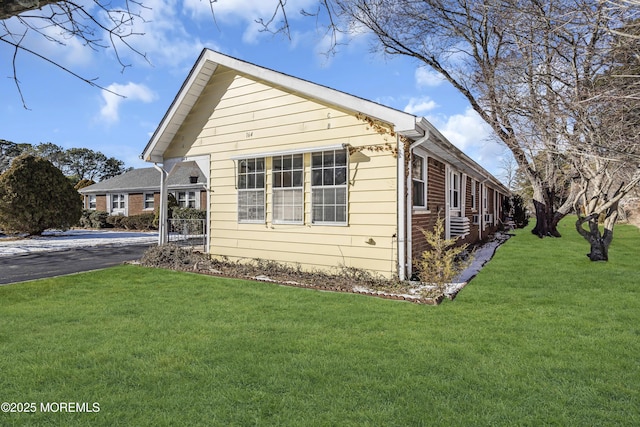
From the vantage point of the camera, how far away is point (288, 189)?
833cm

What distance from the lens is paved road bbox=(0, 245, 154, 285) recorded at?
8633mm

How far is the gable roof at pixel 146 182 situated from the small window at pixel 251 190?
13602mm

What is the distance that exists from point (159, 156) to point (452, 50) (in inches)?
605

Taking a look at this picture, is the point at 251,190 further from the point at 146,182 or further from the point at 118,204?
the point at 118,204

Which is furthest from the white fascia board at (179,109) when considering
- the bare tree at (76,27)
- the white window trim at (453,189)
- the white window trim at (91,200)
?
the white window trim at (91,200)

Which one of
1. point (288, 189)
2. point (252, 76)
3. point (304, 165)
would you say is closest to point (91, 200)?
point (252, 76)

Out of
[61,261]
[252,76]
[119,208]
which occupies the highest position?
[252,76]

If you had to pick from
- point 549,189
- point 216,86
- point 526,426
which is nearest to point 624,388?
point 526,426

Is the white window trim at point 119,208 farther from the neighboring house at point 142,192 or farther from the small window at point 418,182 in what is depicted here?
the small window at point 418,182

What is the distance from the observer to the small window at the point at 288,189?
8.13 metres

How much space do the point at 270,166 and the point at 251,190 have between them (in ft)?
2.79

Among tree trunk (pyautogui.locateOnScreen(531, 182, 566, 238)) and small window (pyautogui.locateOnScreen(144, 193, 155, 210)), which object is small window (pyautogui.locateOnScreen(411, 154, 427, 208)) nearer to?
tree trunk (pyautogui.locateOnScreen(531, 182, 566, 238))

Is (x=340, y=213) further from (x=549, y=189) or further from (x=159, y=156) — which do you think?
(x=549, y=189)

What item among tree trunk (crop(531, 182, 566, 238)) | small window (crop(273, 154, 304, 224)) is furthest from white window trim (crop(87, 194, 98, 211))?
tree trunk (crop(531, 182, 566, 238))
